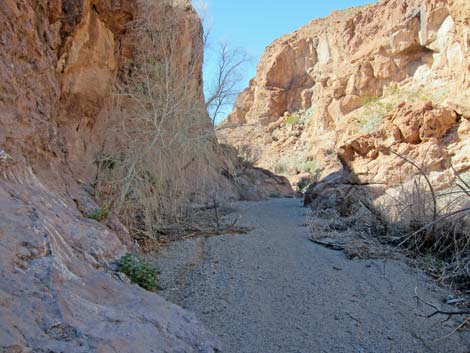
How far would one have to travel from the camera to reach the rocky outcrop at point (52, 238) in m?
2.29

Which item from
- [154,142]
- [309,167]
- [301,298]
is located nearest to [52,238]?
[301,298]

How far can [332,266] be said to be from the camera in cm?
580

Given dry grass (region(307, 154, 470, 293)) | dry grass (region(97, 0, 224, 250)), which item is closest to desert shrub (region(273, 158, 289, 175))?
dry grass (region(307, 154, 470, 293))

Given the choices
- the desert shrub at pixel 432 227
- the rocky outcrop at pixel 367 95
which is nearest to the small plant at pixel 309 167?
the rocky outcrop at pixel 367 95

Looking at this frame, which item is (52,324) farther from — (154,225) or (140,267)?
(154,225)

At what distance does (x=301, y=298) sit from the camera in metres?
4.48

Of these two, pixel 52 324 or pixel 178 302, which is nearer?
pixel 52 324

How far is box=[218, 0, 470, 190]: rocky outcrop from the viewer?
11.2m

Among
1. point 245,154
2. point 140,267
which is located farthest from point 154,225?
point 245,154

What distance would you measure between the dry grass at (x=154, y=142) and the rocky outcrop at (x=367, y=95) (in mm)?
1618

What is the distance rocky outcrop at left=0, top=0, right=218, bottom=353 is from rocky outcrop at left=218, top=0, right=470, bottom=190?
14.5 ft

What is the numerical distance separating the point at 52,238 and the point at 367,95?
3255 centimetres

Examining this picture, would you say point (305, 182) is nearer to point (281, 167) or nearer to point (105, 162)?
point (281, 167)

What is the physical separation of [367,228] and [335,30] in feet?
139
